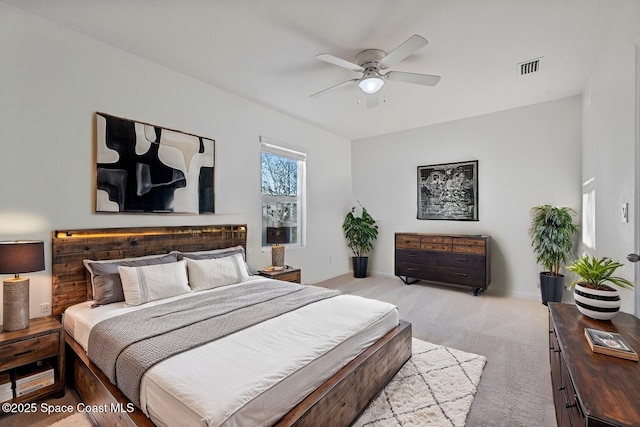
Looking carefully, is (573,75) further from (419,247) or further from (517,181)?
(419,247)

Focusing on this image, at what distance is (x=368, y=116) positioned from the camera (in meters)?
4.77

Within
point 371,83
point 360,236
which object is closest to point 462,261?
point 360,236

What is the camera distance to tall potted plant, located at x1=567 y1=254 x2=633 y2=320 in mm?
1590

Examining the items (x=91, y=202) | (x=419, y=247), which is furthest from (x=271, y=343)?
(x=419, y=247)

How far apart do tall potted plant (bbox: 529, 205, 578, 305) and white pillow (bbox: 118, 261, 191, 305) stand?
4.45m

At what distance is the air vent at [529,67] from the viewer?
3.03 m

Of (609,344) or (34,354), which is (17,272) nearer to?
(34,354)

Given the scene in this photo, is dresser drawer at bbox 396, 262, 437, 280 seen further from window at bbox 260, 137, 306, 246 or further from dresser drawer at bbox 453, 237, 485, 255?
window at bbox 260, 137, 306, 246

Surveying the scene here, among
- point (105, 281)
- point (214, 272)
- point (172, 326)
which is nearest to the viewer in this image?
point (172, 326)

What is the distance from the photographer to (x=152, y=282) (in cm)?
248

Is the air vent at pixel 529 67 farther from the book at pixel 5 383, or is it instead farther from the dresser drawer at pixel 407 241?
the book at pixel 5 383

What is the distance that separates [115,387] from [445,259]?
443 cm

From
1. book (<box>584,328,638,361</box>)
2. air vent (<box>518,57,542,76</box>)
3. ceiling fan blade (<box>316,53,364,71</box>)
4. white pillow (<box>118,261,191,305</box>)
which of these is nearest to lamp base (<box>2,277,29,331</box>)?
white pillow (<box>118,261,191,305</box>)

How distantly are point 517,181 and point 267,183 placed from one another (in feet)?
12.7
